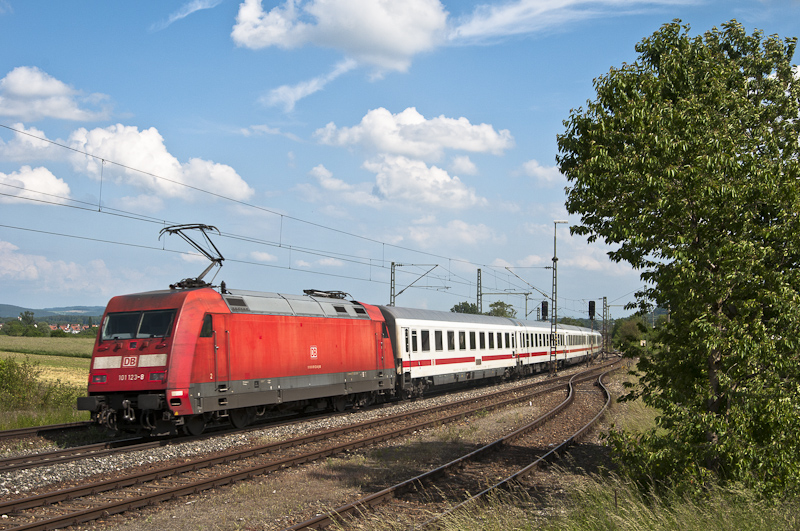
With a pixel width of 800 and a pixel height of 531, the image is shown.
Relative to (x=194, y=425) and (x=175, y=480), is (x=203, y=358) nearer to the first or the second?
(x=194, y=425)

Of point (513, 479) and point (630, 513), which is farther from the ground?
point (630, 513)

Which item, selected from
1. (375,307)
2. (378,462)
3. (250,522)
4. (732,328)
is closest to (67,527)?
(250,522)

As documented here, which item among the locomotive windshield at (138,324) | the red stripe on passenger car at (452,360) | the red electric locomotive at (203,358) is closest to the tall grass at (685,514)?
the red electric locomotive at (203,358)

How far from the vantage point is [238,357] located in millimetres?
15805

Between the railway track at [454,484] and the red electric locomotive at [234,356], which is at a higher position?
the red electric locomotive at [234,356]

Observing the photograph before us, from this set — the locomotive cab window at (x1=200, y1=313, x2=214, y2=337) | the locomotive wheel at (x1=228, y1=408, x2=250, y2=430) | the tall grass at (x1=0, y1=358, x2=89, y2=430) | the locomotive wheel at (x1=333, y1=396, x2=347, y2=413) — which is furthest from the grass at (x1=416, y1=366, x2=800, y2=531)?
the tall grass at (x1=0, y1=358, x2=89, y2=430)

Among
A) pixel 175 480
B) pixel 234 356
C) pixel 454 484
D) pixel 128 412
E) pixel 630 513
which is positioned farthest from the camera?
pixel 234 356

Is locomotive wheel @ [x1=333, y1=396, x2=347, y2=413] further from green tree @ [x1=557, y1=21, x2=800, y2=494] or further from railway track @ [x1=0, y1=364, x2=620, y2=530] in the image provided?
green tree @ [x1=557, y1=21, x2=800, y2=494]

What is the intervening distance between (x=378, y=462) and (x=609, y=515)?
651 cm

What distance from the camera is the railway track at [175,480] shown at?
8.90 metres

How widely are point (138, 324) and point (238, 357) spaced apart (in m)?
2.46

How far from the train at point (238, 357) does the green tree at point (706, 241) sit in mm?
9354

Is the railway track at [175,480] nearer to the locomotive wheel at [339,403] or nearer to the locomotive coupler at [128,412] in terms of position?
the locomotive coupler at [128,412]

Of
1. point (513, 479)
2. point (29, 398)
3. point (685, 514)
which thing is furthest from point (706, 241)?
point (29, 398)
